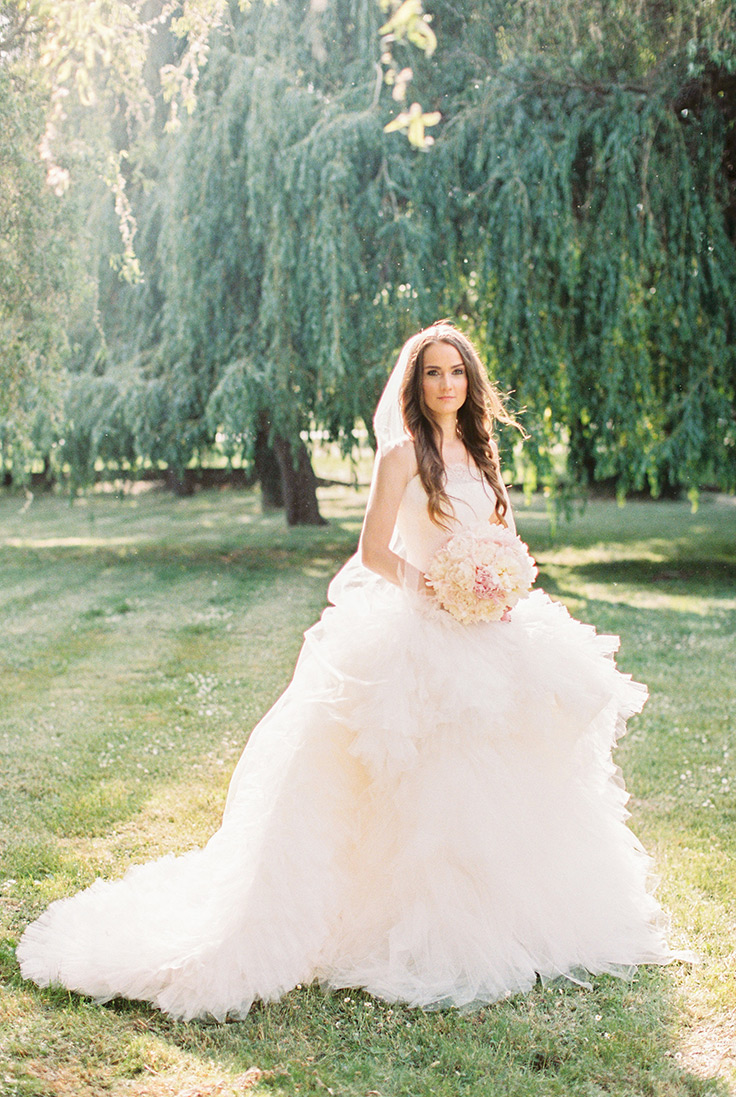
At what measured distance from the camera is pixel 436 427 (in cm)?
318

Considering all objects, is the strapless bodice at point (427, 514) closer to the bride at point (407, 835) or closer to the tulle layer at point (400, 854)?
the bride at point (407, 835)

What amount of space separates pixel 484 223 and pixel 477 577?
6.81 metres

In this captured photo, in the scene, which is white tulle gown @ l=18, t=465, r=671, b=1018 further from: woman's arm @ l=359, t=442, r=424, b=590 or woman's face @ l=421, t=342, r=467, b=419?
woman's face @ l=421, t=342, r=467, b=419

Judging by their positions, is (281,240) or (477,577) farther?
(281,240)

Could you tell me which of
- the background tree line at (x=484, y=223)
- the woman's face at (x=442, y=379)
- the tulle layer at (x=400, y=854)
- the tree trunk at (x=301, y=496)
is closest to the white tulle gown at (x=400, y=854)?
the tulle layer at (x=400, y=854)

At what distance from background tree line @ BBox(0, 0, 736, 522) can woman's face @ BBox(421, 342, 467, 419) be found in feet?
17.0

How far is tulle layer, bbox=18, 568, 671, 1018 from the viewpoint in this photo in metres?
2.71

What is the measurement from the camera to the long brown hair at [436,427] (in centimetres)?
307

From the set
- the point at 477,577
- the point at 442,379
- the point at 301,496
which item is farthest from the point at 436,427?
the point at 301,496

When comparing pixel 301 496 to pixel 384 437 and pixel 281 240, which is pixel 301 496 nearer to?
pixel 281 240

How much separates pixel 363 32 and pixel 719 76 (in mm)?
3365

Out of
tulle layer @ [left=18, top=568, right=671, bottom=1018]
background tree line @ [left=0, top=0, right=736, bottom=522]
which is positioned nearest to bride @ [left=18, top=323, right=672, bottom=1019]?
tulle layer @ [left=18, top=568, right=671, bottom=1018]

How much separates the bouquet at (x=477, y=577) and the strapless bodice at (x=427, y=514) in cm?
7

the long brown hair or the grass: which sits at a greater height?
the long brown hair
